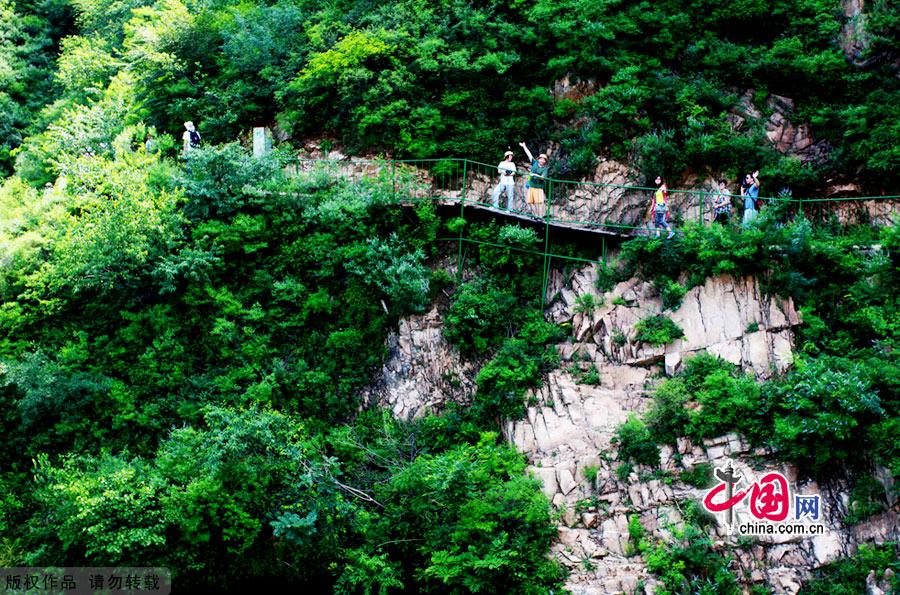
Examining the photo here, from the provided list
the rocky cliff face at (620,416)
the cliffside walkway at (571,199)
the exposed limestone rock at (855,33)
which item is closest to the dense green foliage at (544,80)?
the exposed limestone rock at (855,33)

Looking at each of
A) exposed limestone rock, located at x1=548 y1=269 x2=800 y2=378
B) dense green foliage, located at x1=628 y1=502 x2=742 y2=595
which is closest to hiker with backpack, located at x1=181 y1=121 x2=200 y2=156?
exposed limestone rock, located at x1=548 y1=269 x2=800 y2=378

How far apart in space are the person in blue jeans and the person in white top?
4249mm

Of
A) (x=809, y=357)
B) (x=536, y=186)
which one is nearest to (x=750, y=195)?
(x=809, y=357)

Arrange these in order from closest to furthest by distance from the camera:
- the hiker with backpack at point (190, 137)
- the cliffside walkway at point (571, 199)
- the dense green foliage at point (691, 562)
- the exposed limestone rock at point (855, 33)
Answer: the dense green foliage at point (691, 562)
the cliffside walkway at point (571, 199)
the exposed limestone rock at point (855, 33)
the hiker with backpack at point (190, 137)

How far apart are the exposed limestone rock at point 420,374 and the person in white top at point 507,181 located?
8.29ft

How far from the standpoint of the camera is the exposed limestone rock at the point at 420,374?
16.0 m

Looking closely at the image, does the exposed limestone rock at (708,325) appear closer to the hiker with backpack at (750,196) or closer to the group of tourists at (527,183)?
the hiker with backpack at (750,196)

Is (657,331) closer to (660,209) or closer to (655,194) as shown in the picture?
(660,209)

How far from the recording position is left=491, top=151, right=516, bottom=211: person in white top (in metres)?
16.7

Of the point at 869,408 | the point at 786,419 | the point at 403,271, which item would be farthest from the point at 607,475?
the point at 403,271

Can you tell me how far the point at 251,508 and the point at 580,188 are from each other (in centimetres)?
868

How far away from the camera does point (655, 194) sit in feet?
53.6

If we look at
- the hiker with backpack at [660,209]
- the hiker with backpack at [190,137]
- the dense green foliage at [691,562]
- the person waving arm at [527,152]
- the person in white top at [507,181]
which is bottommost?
the dense green foliage at [691,562]

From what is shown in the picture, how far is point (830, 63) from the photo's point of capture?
17.2m
